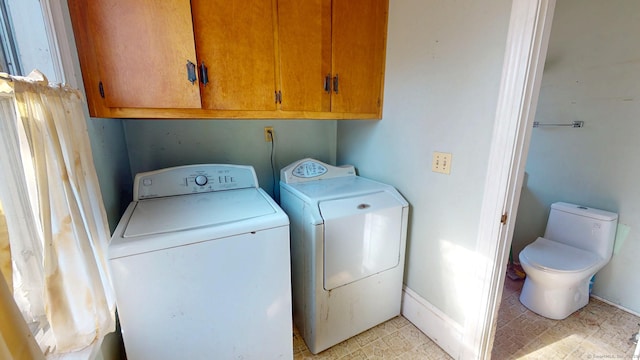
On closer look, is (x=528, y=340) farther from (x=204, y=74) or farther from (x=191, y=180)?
(x=204, y=74)

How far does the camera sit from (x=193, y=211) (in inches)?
48.1

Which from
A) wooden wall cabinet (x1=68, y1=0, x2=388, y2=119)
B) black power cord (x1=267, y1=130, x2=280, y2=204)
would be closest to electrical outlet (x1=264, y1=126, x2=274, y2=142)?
black power cord (x1=267, y1=130, x2=280, y2=204)

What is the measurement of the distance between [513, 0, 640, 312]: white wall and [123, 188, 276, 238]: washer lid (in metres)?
2.44

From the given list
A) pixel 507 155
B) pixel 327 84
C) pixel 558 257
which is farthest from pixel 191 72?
pixel 558 257

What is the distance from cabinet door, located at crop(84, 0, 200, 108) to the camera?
3.46 ft

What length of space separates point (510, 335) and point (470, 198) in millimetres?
1098

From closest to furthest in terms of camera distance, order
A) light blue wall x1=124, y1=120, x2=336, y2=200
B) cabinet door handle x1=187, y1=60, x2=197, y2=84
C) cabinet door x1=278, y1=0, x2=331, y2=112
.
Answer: cabinet door handle x1=187, y1=60, x2=197, y2=84
cabinet door x1=278, y1=0, x2=331, y2=112
light blue wall x1=124, y1=120, x2=336, y2=200

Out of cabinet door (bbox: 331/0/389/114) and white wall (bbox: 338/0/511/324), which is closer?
white wall (bbox: 338/0/511/324)

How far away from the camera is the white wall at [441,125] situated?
1.21 meters

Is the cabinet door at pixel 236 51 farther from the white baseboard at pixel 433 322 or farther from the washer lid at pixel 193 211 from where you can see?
the white baseboard at pixel 433 322

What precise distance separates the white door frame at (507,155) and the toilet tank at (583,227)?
122cm

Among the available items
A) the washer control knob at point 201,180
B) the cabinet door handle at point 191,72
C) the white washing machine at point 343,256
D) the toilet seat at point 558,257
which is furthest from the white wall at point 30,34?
the toilet seat at point 558,257

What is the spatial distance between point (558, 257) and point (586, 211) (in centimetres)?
44

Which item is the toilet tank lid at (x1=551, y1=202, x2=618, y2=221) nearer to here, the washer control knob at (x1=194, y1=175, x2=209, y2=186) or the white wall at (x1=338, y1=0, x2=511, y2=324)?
the white wall at (x1=338, y1=0, x2=511, y2=324)
